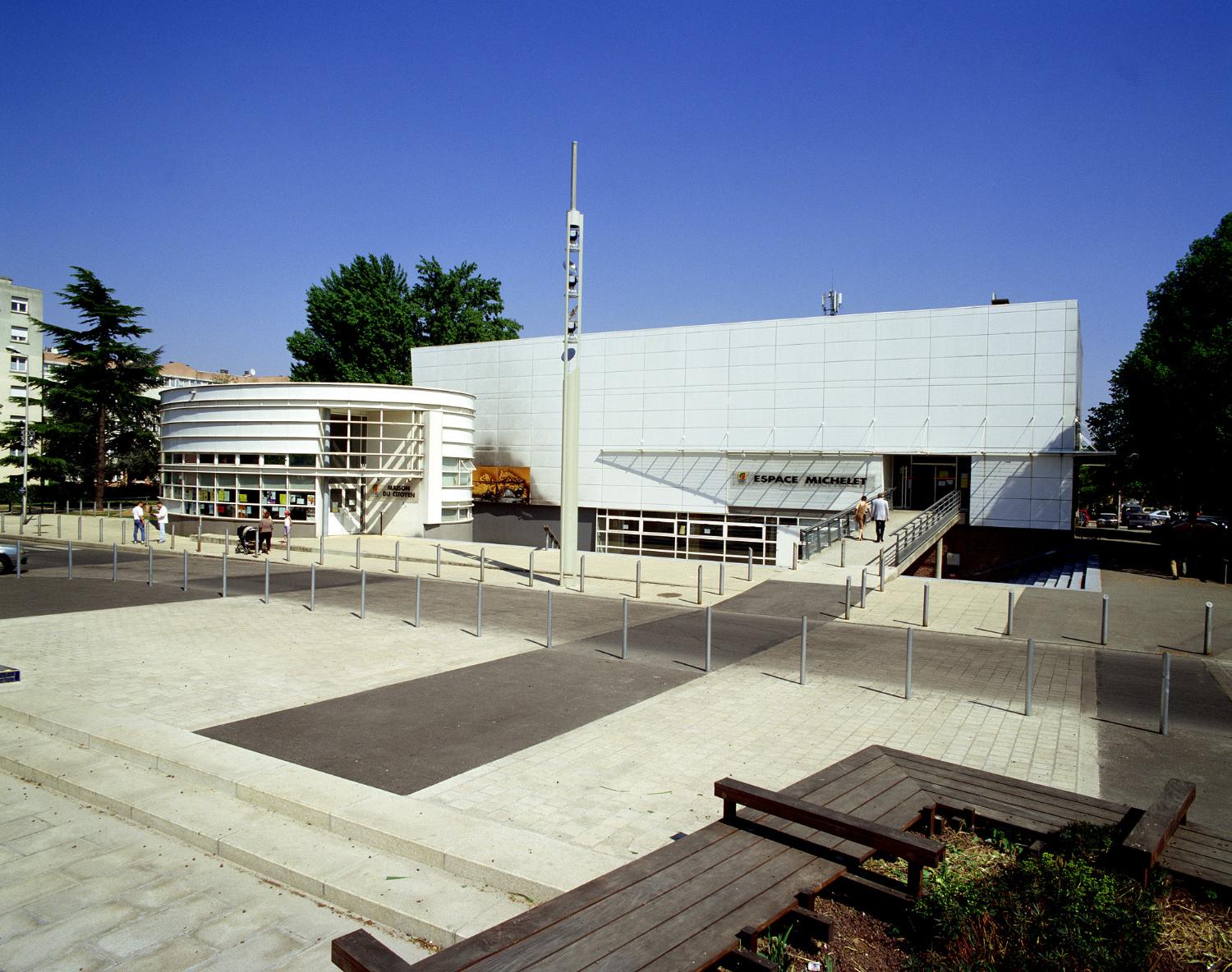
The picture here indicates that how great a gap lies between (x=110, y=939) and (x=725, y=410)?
123 ft

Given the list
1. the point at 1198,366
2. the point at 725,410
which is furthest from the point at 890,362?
the point at 1198,366

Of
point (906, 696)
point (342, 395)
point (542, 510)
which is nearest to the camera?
point (906, 696)

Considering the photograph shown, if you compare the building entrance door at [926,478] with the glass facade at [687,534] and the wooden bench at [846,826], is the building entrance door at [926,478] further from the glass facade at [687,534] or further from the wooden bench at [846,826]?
the wooden bench at [846,826]

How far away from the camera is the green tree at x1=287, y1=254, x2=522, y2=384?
6500cm

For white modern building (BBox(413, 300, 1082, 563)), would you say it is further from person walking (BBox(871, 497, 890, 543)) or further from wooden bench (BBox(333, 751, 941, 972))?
wooden bench (BBox(333, 751, 941, 972))

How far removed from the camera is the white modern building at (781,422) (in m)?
34.5

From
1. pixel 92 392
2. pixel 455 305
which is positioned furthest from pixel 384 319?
pixel 92 392

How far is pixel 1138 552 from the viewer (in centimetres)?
3603

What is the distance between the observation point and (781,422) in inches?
1571

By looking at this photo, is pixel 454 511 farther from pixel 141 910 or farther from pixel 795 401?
pixel 141 910

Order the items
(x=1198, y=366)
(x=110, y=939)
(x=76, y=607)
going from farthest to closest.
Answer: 1. (x=1198, y=366)
2. (x=76, y=607)
3. (x=110, y=939)

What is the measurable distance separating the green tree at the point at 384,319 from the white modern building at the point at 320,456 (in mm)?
27064

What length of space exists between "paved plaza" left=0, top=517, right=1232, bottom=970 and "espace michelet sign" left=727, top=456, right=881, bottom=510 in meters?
17.7

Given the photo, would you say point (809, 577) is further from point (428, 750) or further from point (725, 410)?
point (725, 410)
